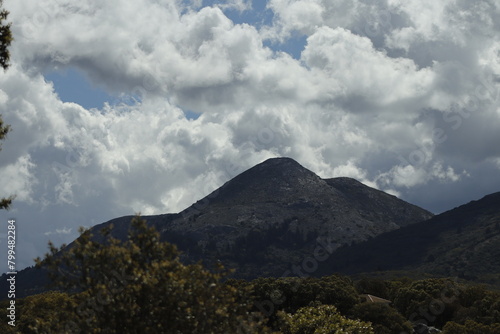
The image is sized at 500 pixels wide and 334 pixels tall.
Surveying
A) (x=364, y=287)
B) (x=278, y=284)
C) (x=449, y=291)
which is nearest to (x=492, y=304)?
(x=449, y=291)

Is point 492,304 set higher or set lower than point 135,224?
lower

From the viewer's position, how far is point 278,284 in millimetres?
98188

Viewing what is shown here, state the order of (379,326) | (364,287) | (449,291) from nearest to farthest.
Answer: (379,326), (449,291), (364,287)

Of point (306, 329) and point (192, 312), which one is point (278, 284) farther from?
point (192, 312)

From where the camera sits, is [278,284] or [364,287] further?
[364,287]

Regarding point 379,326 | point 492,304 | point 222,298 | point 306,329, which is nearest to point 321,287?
point 379,326

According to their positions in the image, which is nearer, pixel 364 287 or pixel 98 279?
pixel 98 279

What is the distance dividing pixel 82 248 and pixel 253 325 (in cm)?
682

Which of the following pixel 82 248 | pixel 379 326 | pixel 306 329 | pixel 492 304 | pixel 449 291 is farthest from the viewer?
pixel 449 291

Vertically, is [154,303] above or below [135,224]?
below

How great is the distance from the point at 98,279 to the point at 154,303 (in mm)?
2541

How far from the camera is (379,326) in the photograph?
263 ft

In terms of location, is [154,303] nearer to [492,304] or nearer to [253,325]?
[253,325]

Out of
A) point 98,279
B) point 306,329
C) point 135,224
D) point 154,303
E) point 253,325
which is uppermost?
point 135,224
